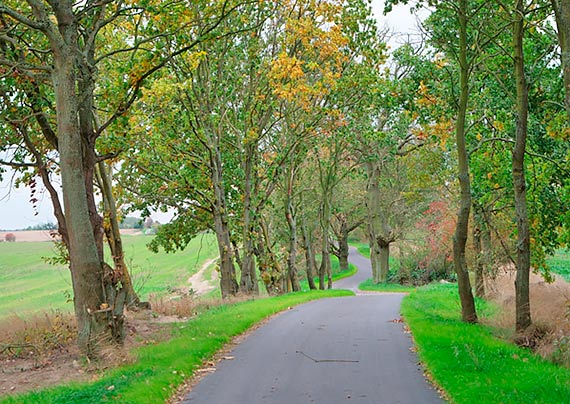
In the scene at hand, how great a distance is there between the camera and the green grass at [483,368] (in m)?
7.84

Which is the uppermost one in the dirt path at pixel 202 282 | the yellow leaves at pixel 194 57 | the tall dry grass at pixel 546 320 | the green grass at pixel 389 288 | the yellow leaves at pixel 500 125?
the yellow leaves at pixel 194 57

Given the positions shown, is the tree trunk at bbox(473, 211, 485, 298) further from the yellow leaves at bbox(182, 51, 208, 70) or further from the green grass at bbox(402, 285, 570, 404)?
the yellow leaves at bbox(182, 51, 208, 70)

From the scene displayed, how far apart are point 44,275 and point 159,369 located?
53242 millimetres

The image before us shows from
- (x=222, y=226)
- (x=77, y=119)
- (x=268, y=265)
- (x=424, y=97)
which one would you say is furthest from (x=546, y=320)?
(x=268, y=265)

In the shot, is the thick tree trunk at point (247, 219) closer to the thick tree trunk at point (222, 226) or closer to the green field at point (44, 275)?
the thick tree trunk at point (222, 226)

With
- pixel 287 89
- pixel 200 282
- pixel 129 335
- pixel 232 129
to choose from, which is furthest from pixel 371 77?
pixel 200 282

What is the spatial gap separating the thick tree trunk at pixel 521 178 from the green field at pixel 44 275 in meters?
23.0

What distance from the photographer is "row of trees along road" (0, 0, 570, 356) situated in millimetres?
11977

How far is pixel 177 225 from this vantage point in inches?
1115

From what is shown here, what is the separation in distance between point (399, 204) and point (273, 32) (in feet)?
71.0

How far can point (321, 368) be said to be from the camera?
34.4 ft

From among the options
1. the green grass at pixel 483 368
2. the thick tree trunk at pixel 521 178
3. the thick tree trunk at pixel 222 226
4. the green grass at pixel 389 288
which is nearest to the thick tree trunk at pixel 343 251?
the green grass at pixel 389 288

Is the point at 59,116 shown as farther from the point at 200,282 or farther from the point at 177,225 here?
the point at 200,282

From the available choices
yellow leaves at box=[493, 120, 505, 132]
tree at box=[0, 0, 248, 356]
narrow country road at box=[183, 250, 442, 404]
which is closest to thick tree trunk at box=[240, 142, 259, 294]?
narrow country road at box=[183, 250, 442, 404]
